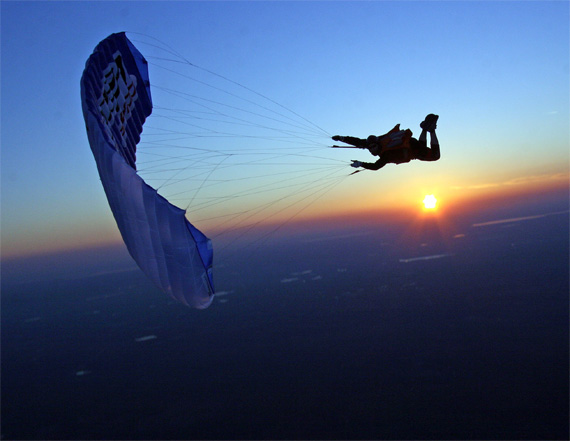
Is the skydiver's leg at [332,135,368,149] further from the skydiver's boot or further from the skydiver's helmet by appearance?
the skydiver's boot

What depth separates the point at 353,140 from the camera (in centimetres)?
1433

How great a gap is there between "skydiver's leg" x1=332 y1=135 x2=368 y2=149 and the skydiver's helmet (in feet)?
0.54

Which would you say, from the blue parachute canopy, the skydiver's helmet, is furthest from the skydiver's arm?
the blue parachute canopy

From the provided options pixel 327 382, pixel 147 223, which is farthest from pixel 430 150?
pixel 327 382

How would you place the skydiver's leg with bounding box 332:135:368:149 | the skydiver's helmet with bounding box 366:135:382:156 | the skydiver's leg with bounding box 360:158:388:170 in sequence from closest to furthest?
the skydiver's helmet with bounding box 366:135:382:156
the skydiver's leg with bounding box 360:158:388:170
the skydiver's leg with bounding box 332:135:368:149

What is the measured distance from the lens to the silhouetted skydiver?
1357cm

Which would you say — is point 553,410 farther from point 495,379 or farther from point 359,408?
point 359,408

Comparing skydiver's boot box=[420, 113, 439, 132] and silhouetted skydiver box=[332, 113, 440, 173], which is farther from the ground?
skydiver's boot box=[420, 113, 439, 132]

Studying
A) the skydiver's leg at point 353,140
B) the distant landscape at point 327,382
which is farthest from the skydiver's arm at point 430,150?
the distant landscape at point 327,382

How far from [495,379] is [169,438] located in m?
100

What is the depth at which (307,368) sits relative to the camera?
149 m

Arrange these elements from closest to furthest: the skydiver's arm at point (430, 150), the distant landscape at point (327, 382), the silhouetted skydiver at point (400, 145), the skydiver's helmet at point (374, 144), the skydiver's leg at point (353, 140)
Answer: the silhouetted skydiver at point (400, 145) < the skydiver's arm at point (430, 150) < the skydiver's helmet at point (374, 144) < the skydiver's leg at point (353, 140) < the distant landscape at point (327, 382)

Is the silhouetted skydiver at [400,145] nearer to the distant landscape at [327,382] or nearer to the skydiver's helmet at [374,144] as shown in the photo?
the skydiver's helmet at [374,144]

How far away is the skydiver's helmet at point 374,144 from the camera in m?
13.9
